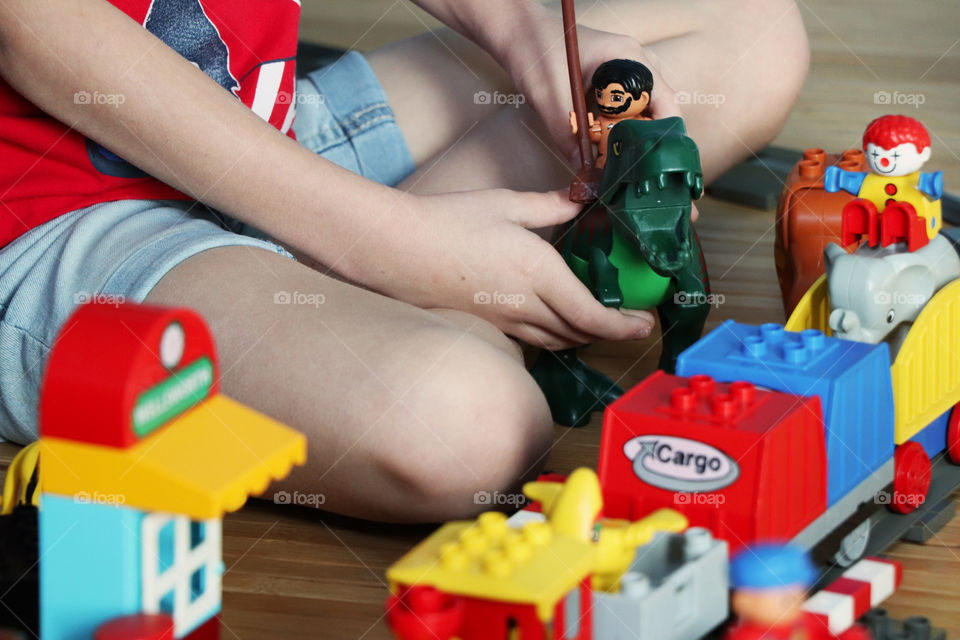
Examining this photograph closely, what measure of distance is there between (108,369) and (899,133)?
0.57 m

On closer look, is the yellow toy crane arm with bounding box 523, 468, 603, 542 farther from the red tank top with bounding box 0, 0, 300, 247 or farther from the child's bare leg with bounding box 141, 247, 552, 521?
the red tank top with bounding box 0, 0, 300, 247

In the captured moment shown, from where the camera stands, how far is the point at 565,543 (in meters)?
0.56

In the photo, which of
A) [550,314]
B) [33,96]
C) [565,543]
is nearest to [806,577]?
[565,543]

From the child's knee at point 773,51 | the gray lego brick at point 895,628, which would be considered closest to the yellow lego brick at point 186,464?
the gray lego brick at point 895,628

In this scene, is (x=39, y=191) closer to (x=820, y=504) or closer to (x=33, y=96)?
(x=33, y=96)

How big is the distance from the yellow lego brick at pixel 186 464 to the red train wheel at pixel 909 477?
1.39 ft

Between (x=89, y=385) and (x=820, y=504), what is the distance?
16.5 inches

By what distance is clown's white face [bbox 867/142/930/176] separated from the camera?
2.77 feet

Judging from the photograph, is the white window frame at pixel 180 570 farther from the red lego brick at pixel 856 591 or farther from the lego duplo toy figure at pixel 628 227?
the lego duplo toy figure at pixel 628 227

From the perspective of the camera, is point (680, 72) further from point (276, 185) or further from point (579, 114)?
point (276, 185)

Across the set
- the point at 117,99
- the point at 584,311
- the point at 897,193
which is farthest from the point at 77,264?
the point at 897,193

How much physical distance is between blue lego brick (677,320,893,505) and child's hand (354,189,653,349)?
15 centimetres

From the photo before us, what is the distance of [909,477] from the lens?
79 cm

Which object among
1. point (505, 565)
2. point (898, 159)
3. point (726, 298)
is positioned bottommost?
point (726, 298)
